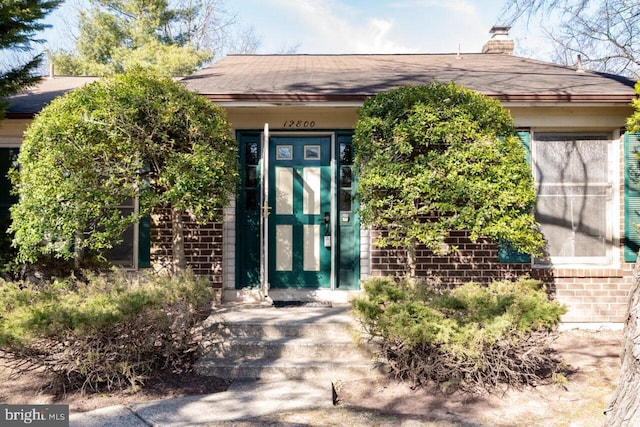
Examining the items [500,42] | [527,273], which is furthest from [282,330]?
[500,42]

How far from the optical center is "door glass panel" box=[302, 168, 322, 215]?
6891mm

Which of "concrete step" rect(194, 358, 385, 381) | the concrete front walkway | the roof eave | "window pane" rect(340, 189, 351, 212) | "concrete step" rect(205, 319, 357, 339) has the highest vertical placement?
the roof eave

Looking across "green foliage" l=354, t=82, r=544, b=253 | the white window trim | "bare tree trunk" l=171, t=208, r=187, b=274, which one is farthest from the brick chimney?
"bare tree trunk" l=171, t=208, r=187, b=274

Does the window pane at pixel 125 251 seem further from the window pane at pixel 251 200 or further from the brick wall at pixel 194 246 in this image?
the window pane at pixel 251 200

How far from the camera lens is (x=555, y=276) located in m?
6.50

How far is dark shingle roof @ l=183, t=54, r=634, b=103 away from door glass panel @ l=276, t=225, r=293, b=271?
1875mm

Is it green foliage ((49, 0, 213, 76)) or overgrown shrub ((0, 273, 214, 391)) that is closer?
overgrown shrub ((0, 273, 214, 391))

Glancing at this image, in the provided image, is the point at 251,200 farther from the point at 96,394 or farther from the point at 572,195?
the point at 572,195

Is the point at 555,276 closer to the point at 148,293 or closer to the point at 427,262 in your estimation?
the point at 427,262

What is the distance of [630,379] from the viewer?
2.74 m

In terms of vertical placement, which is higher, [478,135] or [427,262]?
[478,135]

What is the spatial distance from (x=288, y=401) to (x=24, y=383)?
2.54 meters

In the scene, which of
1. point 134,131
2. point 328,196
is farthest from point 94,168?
point 328,196

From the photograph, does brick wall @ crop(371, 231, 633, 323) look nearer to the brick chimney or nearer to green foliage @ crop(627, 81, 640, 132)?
green foliage @ crop(627, 81, 640, 132)
